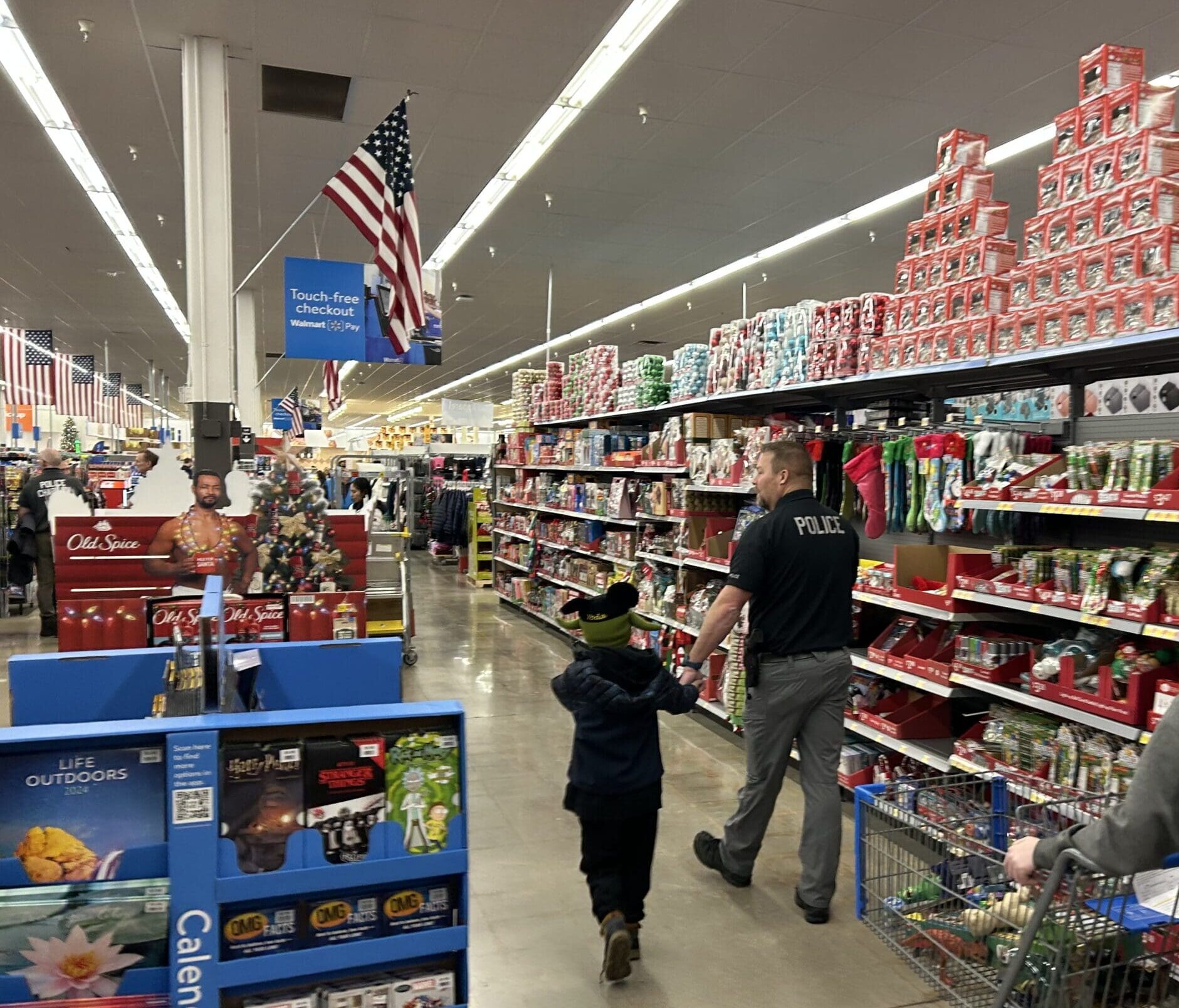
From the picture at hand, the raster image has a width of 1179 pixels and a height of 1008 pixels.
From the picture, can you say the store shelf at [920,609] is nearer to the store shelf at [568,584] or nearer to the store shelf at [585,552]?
the store shelf at [585,552]

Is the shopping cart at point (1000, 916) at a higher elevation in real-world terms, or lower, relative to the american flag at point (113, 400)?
lower

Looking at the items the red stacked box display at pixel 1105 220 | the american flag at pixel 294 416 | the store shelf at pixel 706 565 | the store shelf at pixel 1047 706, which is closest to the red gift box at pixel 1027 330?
the red stacked box display at pixel 1105 220

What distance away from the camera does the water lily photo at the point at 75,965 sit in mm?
1656

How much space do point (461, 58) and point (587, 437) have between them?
3574 millimetres

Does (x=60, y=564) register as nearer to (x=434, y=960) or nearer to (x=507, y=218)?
(x=434, y=960)

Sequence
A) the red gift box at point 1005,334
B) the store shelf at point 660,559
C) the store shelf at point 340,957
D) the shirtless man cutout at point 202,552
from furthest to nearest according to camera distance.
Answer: the store shelf at point 660,559 < the shirtless man cutout at point 202,552 < the red gift box at point 1005,334 < the store shelf at point 340,957

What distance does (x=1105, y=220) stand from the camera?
331 cm

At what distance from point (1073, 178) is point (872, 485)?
1624mm

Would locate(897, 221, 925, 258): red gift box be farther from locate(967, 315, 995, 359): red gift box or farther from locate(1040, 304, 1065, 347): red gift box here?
locate(1040, 304, 1065, 347): red gift box

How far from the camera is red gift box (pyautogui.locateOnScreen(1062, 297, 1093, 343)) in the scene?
10.9ft

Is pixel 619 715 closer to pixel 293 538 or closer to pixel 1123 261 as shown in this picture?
pixel 293 538

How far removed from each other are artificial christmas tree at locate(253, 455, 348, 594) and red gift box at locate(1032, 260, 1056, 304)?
3255 millimetres

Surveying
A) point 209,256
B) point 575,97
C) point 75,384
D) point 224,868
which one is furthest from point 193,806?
point 75,384

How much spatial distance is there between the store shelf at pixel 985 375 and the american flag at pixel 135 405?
29109 millimetres
